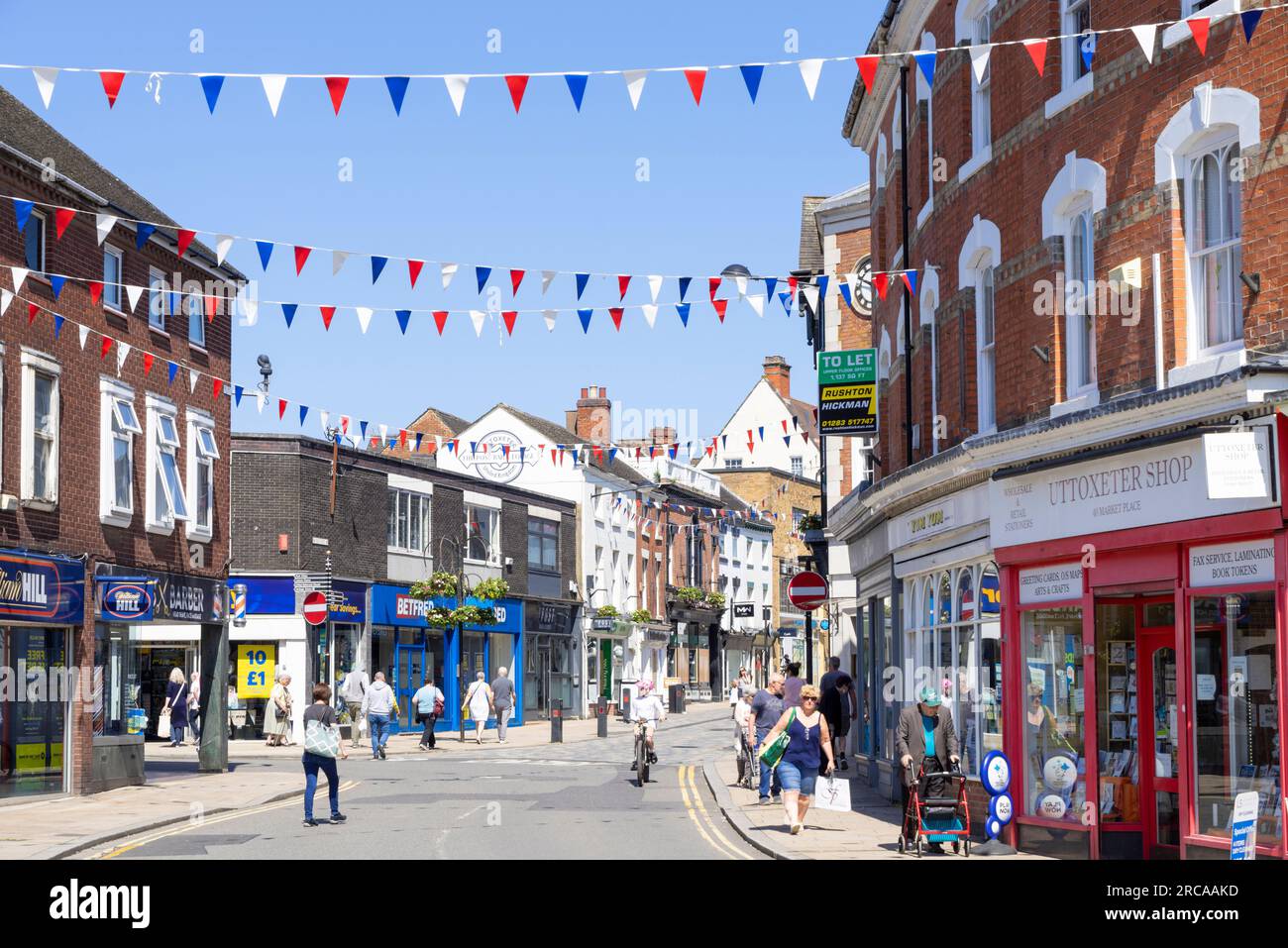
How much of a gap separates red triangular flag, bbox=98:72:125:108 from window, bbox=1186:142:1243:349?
9.30m

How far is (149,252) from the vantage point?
27.5m

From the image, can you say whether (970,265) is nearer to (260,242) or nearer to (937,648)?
(937,648)

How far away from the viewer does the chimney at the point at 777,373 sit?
8576cm

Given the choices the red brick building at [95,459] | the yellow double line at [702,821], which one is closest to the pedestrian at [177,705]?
the red brick building at [95,459]

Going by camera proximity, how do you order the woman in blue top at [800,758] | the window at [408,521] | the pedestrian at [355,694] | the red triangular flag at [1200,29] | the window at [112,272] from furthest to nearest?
the window at [408,521] → the pedestrian at [355,694] → the window at [112,272] → the woman in blue top at [800,758] → the red triangular flag at [1200,29]

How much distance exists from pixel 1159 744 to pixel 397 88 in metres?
9.19

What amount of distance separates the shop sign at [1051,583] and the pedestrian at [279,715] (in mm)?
23701

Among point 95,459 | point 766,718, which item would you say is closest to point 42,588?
point 95,459

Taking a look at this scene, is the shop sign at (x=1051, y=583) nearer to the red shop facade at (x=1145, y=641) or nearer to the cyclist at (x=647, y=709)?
the red shop facade at (x=1145, y=641)

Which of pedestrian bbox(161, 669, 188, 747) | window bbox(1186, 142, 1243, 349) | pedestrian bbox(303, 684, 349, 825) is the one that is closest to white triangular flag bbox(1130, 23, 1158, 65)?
window bbox(1186, 142, 1243, 349)

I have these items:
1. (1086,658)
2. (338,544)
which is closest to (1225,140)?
(1086,658)

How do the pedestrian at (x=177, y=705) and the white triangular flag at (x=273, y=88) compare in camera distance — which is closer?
the white triangular flag at (x=273, y=88)

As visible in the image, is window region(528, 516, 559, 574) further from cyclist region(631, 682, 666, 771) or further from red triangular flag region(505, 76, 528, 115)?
red triangular flag region(505, 76, 528, 115)

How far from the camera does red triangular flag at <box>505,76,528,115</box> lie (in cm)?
1338
